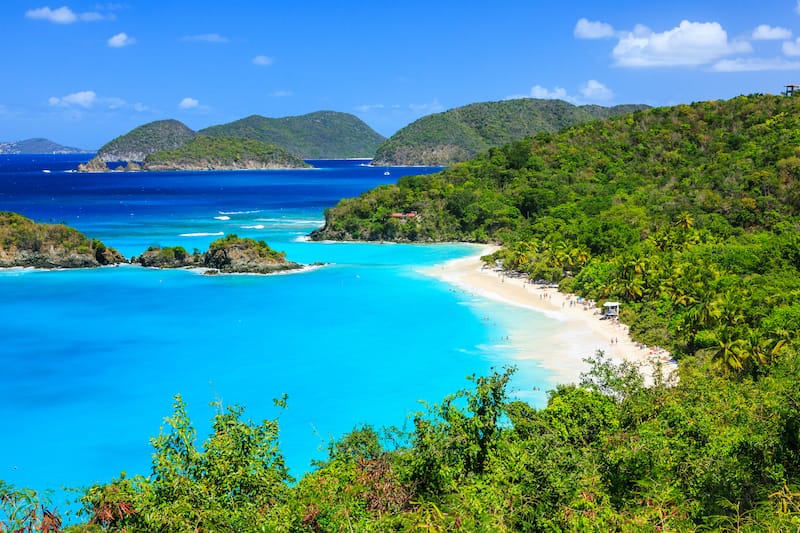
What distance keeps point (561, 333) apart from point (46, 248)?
4899 cm

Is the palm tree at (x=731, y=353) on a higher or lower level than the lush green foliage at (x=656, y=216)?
lower

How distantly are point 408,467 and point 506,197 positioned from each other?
226ft

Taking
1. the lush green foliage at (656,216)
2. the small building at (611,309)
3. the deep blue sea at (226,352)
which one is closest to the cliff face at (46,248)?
the deep blue sea at (226,352)

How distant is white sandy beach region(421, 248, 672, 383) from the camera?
31.3m

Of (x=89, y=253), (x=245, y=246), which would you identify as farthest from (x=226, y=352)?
(x=89, y=253)

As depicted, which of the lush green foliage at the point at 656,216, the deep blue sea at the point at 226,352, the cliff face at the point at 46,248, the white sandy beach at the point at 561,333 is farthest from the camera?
the cliff face at the point at 46,248

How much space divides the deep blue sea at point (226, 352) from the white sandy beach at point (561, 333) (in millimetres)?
1359

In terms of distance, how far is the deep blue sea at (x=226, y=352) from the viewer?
2528cm

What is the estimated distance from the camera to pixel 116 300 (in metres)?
47.8

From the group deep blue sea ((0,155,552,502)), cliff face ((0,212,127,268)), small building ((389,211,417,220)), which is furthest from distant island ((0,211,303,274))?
small building ((389,211,417,220))

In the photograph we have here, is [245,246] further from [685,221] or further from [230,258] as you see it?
[685,221]

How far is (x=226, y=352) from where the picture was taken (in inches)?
1385

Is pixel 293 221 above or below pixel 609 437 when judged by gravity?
above

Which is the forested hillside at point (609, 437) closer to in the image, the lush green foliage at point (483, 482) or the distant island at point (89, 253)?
the lush green foliage at point (483, 482)
